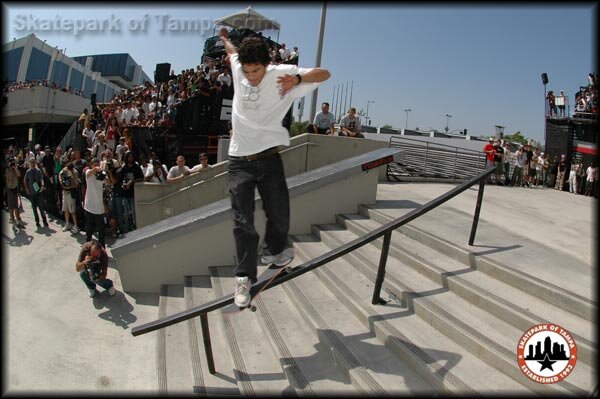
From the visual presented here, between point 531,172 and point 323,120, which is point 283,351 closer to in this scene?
point 323,120

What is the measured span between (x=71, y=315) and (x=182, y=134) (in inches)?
270

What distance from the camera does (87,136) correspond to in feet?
38.5

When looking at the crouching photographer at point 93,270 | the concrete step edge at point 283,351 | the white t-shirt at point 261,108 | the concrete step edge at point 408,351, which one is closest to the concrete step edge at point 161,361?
the concrete step edge at point 283,351

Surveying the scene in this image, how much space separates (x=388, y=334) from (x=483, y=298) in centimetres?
91

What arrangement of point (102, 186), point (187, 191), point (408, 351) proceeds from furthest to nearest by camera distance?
point (187, 191) → point (102, 186) → point (408, 351)

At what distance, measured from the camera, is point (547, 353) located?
7.88 feet

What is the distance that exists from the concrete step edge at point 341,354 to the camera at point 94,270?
3.11 m

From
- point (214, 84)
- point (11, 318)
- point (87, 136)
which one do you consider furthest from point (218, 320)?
point (87, 136)

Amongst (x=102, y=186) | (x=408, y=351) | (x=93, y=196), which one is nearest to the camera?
(x=408, y=351)

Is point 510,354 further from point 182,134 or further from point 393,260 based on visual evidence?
point 182,134

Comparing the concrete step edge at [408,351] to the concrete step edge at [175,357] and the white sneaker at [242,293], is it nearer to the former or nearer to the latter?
the white sneaker at [242,293]

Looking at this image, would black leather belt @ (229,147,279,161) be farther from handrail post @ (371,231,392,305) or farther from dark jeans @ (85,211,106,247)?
dark jeans @ (85,211,106,247)

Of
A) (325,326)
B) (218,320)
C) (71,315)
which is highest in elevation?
(325,326)

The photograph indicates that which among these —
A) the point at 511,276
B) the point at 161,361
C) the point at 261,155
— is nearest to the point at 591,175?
the point at 511,276
